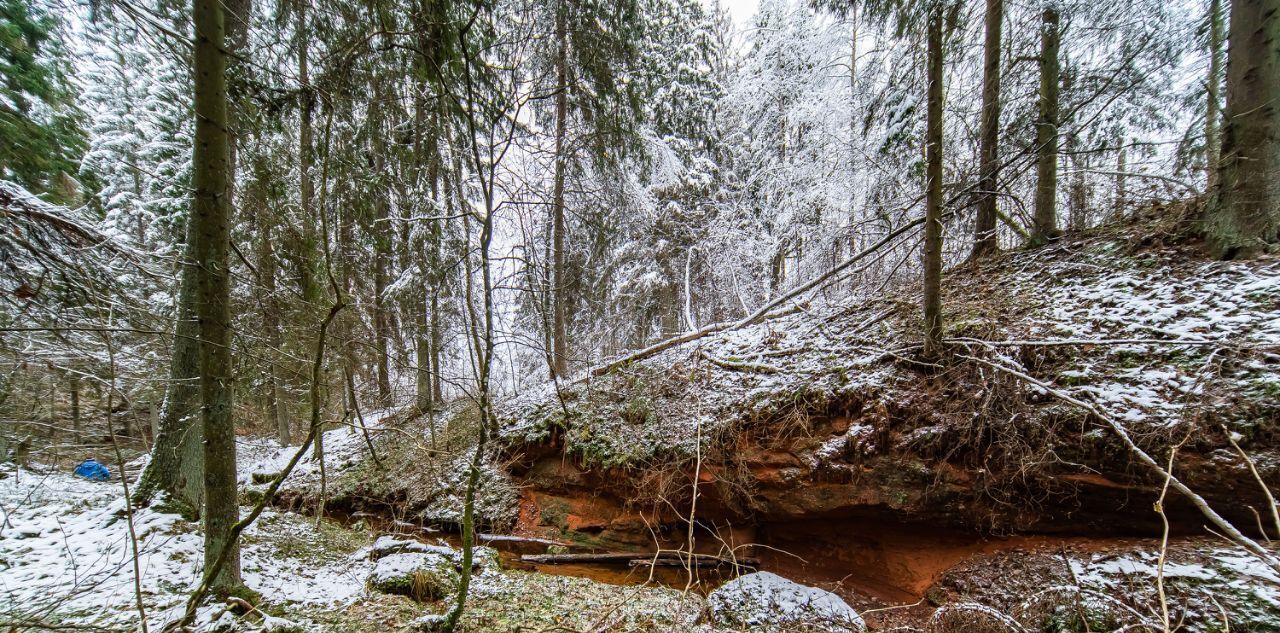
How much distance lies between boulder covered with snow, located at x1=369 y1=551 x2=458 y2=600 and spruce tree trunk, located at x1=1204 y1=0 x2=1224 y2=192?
813 centimetres

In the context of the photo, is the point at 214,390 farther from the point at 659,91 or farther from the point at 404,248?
the point at 659,91

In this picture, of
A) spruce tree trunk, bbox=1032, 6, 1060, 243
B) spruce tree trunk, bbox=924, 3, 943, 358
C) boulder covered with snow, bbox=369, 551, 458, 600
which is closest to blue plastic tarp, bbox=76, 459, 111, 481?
boulder covered with snow, bbox=369, 551, 458, 600

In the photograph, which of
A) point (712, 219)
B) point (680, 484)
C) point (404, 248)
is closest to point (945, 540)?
point (680, 484)

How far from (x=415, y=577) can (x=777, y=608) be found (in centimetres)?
343

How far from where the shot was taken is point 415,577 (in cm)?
402

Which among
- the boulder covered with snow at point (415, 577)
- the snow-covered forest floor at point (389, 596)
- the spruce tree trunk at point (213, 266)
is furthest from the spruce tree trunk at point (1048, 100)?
the boulder covered with snow at point (415, 577)

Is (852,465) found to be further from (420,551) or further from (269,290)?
(269,290)

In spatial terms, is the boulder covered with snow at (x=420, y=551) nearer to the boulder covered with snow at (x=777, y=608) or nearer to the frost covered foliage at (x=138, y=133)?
the boulder covered with snow at (x=777, y=608)

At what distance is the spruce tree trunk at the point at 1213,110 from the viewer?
12.9 feet

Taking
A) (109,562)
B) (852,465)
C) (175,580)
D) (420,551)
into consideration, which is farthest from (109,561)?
(852,465)

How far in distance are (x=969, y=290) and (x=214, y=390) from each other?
24.5 feet

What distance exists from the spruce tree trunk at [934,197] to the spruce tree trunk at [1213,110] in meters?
2.22

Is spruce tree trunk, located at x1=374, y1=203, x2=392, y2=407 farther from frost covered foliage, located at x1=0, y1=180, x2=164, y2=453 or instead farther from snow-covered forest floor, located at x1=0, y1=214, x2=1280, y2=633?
frost covered foliage, located at x1=0, y1=180, x2=164, y2=453

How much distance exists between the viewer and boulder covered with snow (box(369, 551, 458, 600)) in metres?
3.97
